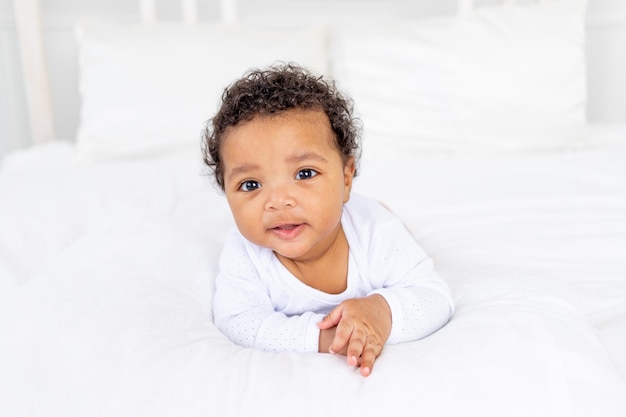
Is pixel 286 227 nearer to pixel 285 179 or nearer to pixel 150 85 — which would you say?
pixel 285 179

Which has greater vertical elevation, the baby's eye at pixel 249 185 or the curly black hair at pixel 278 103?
the curly black hair at pixel 278 103

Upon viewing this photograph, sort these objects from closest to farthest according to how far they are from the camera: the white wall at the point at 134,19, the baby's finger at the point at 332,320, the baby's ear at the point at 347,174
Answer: the baby's finger at the point at 332,320, the baby's ear at the point at 347,174, the white wall at the point at 134,19

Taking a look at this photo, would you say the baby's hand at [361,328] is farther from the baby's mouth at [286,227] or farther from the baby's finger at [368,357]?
the baby's mouth at [286,227]

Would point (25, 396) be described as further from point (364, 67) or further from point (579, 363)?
point (364, 67)

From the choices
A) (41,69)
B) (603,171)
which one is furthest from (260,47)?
(603,171)

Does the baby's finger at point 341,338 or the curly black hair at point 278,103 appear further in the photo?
the curly black hair at point 278,103

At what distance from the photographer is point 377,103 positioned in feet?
5.31

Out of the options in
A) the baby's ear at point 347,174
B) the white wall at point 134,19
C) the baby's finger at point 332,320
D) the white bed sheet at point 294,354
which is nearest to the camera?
the white bed sheet at point 294,354

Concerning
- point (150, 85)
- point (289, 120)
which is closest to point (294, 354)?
point (289, 120)

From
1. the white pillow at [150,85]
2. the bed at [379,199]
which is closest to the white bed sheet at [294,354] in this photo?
the bed at [379,199]

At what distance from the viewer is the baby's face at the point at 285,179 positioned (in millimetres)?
726

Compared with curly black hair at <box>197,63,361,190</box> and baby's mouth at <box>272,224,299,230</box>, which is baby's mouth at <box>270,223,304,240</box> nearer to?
baby's mouth at <box>272,224,299,230</box>

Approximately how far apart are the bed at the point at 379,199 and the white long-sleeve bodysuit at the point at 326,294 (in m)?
0.05

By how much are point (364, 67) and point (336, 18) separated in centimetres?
52
